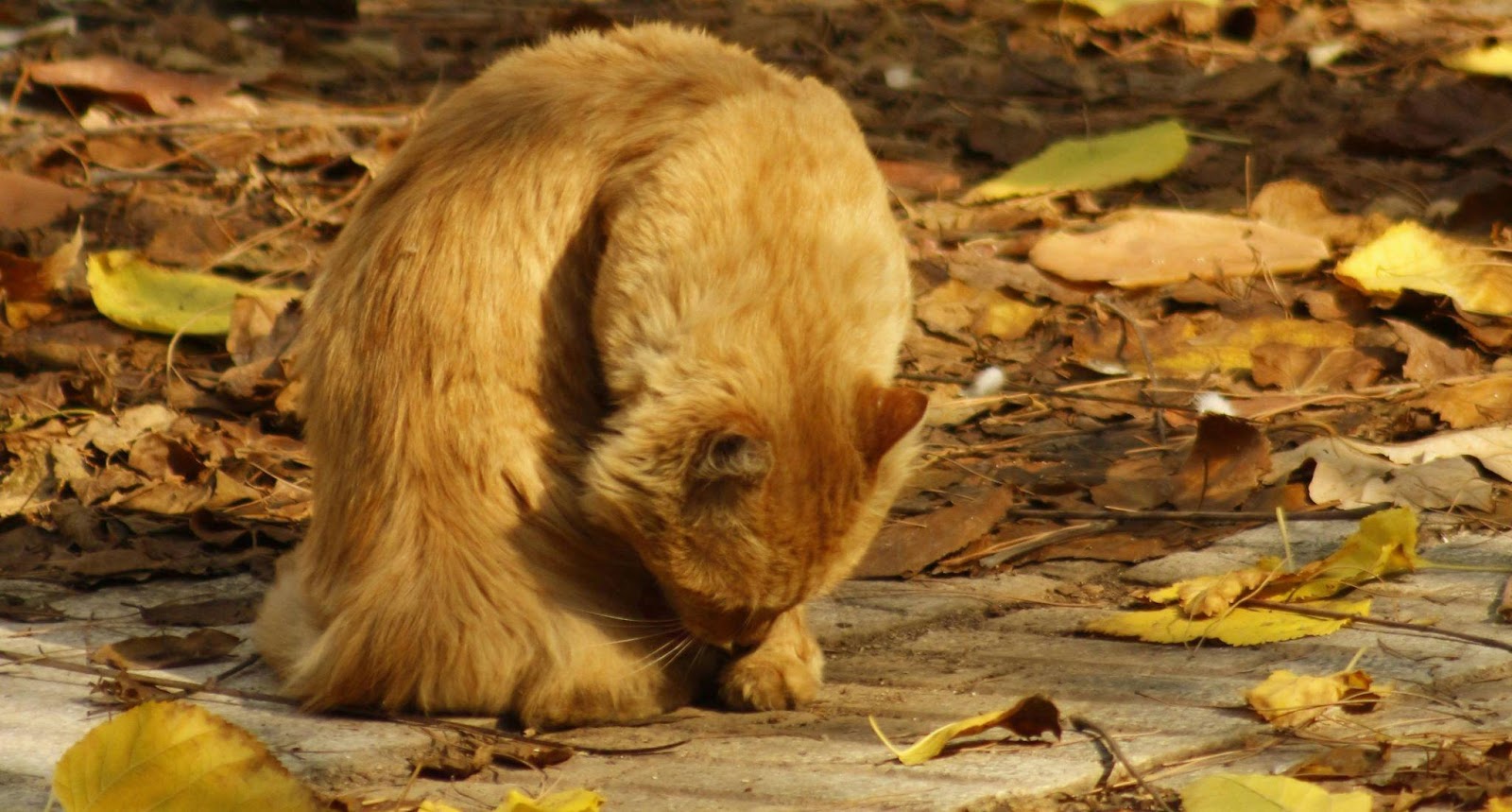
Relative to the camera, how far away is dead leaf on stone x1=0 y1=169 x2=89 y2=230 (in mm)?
5750

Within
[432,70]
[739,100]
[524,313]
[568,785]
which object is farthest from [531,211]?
[432,70]

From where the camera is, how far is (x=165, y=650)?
3.47 meters

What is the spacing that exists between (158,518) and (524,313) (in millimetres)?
1677

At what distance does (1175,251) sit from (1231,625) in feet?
8.04

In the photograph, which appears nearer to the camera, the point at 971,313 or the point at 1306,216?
the point at 971,313

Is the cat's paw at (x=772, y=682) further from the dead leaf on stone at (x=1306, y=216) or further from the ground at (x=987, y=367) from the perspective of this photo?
the dead leaf on stone at (x=1306, y=216)

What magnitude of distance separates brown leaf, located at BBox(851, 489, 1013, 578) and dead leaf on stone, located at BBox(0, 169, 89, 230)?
3243 millimetres

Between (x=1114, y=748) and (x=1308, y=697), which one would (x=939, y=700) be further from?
(x=1308, y=697)

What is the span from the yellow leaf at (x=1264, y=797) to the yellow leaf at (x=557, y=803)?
84 cm

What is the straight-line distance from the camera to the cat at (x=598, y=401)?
3.02 meters

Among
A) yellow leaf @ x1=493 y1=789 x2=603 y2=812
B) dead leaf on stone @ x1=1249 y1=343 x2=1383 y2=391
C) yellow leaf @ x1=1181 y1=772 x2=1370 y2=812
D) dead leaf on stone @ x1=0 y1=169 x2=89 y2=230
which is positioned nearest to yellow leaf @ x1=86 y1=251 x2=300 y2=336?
dead leaf on stone @ x1=0 y1=169 x2=89 y2=230

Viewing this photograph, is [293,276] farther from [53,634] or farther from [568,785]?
[568,785]

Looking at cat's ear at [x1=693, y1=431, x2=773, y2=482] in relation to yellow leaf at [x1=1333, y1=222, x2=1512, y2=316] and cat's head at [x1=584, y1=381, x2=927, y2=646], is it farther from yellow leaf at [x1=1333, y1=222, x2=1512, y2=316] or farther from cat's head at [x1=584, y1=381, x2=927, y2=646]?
yellow leaf at [x1=1333, y1=222, x2=1512, y2=316]

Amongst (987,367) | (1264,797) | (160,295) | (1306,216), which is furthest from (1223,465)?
(160,295)
